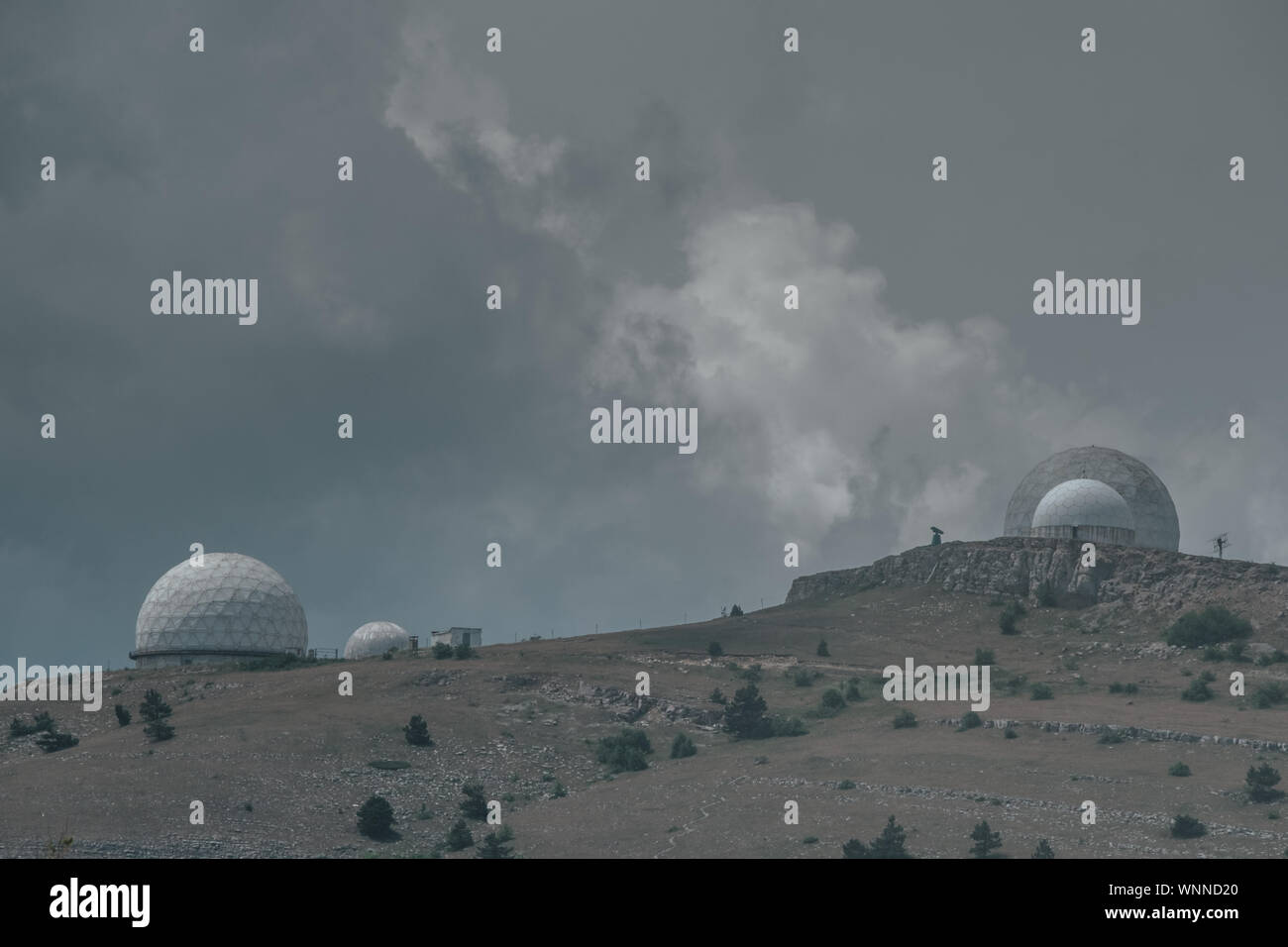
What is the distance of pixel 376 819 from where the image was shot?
54562 millimetres

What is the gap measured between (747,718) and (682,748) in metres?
4.02

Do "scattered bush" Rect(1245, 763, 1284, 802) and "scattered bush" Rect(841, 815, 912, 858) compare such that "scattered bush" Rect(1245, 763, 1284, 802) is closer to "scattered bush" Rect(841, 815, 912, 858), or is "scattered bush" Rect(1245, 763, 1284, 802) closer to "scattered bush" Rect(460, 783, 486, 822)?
"scattered bush" Rect(841, 815, 912, 858)

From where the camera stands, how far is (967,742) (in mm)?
61156

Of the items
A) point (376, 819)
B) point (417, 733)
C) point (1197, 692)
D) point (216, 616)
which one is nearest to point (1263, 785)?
point (1197, 692)

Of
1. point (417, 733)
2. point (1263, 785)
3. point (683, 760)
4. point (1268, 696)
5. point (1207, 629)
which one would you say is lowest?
point (1263, 785)

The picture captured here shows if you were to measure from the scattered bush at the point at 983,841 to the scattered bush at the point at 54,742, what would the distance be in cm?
3934

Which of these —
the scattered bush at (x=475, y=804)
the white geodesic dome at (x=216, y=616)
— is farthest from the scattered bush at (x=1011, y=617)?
the white geodesic dome at (x=216, y=616)

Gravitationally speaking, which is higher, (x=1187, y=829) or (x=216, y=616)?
(x=216, y=616)

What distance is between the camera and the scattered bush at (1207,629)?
7750cm

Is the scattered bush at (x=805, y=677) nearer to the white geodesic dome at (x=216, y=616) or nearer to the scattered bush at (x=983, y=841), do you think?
the scattered bush at (x=983, y=841)

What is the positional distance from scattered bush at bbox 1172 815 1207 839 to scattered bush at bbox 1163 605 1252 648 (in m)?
30.4

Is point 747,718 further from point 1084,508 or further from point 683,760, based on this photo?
point 1084,508
